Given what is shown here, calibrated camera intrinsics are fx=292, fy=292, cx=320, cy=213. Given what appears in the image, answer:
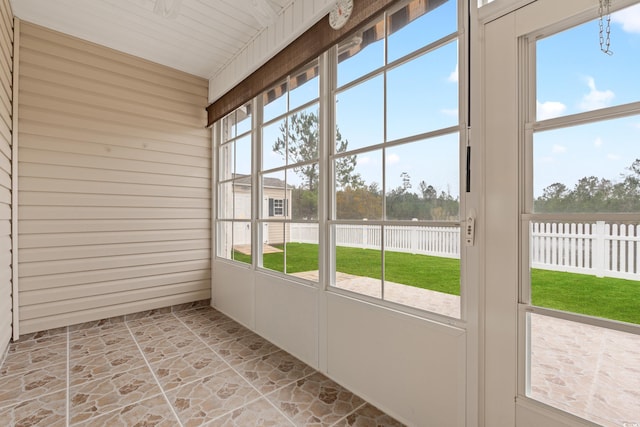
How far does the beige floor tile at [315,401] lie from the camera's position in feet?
5.68

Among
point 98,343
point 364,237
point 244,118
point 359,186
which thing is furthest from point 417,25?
point 98,343

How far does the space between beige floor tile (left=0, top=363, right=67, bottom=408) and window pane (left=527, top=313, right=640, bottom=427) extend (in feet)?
9.54

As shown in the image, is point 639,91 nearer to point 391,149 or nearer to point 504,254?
point 504,254

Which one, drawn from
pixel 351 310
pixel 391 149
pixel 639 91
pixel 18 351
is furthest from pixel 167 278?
pixel 639 91

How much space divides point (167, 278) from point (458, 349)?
332cm

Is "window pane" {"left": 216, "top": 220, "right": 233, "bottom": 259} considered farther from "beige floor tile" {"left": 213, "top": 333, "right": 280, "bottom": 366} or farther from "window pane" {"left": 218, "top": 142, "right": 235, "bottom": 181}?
"beige floor tile" {"left": 213, "top": 333, "right": 280, "bottom": 366}

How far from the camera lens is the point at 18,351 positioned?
2537 millimetres

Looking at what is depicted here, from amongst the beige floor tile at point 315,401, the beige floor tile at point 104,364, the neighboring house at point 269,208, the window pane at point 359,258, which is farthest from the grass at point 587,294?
the beige floor tile at point 104,364

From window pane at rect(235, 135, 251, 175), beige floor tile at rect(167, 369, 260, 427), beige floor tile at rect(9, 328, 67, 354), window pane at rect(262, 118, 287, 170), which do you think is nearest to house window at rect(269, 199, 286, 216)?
window pane at rect(262, 118, 287, 170)

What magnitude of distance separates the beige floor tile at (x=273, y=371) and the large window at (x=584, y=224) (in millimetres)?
1493

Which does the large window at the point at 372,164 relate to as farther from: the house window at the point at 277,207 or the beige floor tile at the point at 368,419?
the beige floor tile at the point at 368,419

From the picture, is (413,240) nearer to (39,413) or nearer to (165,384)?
(165,384)

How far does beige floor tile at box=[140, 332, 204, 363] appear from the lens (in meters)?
2.51

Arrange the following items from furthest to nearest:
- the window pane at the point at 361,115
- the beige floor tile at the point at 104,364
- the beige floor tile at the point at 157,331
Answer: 1. the beige floor tile at the point at 157,331
2. the beige floor tile at the point at 104,364
3. the window pane at the point at 361,115
